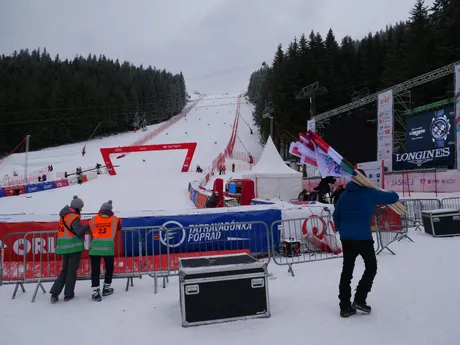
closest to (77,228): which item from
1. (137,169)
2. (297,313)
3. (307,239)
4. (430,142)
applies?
(297,313)

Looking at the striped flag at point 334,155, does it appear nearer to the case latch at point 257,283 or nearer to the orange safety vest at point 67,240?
the case latch at point 257,283

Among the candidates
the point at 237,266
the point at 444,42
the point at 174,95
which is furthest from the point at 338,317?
the point at 174,95

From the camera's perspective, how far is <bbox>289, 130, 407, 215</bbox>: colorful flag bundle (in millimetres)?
4146

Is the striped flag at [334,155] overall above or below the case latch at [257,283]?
above

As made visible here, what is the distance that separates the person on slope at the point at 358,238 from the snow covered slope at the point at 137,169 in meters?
14.7

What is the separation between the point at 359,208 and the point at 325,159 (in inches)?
28.6

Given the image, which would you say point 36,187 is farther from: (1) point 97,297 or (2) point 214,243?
(1) point 97,297

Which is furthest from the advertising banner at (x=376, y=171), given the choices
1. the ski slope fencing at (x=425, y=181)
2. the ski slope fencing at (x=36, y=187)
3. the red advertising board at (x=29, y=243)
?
the ski slope fencing at (x=36, y=187)

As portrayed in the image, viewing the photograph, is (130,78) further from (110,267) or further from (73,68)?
(110,267)

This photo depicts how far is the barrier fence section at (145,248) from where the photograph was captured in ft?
20.8

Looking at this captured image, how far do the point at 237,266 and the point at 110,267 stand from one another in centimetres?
252

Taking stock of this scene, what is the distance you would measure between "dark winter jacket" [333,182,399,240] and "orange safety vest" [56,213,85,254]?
3979 mm

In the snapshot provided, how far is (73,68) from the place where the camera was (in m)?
84.3

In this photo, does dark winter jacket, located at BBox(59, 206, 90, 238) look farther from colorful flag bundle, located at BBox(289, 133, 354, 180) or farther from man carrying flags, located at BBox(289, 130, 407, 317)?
man carrying flags, located at BBox(289, 130, 407, 317)
